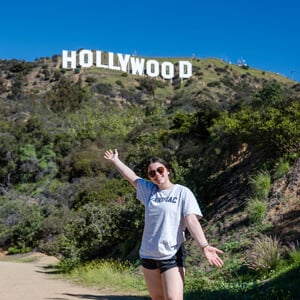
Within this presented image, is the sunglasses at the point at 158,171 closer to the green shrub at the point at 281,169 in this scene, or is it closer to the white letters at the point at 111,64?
the green shrub at the point at 281,169

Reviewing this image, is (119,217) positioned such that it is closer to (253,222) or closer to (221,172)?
(221,172)

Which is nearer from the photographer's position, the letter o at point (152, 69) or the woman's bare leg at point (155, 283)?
the woman's bare leg at point (155, 283)

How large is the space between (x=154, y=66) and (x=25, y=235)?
6543 centimetres

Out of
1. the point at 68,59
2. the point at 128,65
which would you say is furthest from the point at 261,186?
the point at 128,65

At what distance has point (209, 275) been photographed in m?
11.6

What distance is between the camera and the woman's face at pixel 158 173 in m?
4.41

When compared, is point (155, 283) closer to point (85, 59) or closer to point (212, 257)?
point (212, 257)

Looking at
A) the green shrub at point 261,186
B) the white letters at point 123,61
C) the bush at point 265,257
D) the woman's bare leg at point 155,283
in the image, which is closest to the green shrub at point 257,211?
the green shrub at point 261,186

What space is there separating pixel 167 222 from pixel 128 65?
9284 cm

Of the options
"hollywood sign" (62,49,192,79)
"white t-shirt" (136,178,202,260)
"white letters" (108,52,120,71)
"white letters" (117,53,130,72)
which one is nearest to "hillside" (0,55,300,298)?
"white t-shirt" (136,178,202,260)

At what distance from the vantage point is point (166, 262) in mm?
4086

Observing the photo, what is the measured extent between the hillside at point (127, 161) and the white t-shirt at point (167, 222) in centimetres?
755

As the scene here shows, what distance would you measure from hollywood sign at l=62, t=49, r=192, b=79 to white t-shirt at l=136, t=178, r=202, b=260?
85.0 meters

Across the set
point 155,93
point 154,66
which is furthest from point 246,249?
point 154,66
